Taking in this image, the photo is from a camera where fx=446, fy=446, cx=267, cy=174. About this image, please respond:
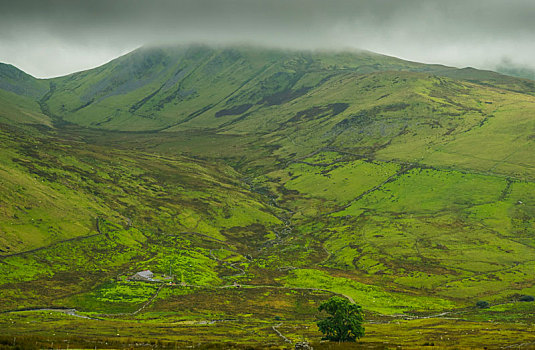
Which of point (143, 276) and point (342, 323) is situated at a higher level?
point (342, 323)

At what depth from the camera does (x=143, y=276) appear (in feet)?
522

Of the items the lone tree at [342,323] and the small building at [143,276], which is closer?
the lone tree at [342,323]

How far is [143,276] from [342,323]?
103 m

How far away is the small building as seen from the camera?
15700cm

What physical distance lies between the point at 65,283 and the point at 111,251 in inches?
1379

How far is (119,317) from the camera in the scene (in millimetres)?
122188

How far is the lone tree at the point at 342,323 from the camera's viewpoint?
73625mm

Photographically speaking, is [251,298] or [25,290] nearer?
[25,290]

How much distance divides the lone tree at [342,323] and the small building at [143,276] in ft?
320

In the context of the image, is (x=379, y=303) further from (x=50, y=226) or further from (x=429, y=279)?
(x=50, y=226)

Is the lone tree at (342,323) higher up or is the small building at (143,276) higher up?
the lone tree at (342,323)

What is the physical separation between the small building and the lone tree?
97.6m

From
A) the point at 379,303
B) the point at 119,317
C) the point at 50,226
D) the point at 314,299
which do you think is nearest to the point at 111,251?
the point at 50,226

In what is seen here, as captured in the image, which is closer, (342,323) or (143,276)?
(342,323)
